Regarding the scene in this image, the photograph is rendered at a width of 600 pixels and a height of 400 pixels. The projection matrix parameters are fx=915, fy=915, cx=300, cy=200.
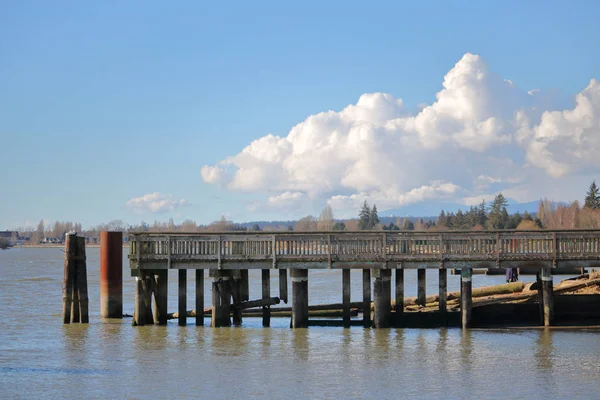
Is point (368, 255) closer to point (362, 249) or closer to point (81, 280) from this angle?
point (362, 249)

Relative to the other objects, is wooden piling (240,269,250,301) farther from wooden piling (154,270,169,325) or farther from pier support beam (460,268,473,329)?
pier support beam (460,268,473,329)

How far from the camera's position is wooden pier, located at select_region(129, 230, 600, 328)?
34.5 m

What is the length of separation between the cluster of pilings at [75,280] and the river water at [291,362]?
810 mm

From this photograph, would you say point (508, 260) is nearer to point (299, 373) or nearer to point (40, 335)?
point (299, 373)

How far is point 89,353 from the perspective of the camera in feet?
103

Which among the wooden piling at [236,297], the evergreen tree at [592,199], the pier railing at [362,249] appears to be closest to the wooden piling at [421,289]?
the pier railing at [362,249]

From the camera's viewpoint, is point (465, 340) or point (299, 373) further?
point (465, 340)

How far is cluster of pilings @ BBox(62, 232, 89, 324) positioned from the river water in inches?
31.9

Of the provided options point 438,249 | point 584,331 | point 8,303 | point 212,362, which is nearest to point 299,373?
point 212,362

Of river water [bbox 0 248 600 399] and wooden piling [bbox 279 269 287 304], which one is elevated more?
wooden piling [bbox 279 269 287 304]

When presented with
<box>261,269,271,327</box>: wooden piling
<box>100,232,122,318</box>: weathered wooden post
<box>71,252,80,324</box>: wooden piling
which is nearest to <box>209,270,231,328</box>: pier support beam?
<box>261,269,271,327</box>: wooden piling

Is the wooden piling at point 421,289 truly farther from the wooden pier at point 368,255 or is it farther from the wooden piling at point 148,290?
the wooden piling at point 148,290

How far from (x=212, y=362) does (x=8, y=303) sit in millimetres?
29979

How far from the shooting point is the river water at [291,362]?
24.9 metres
